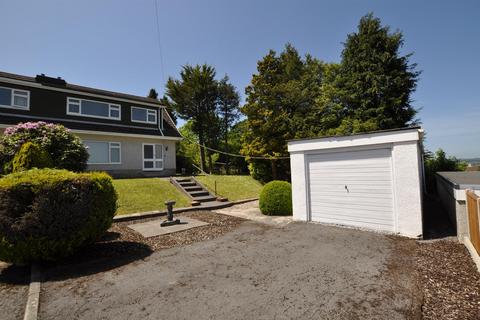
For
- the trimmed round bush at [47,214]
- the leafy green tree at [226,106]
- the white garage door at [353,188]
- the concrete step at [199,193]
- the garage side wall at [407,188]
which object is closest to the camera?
the trimmed round bush at [47,214]

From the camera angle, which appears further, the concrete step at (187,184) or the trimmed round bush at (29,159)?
the concrete step at (187,184)

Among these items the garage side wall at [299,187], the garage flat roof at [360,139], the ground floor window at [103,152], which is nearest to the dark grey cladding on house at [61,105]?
the ground floor window at [103,152]

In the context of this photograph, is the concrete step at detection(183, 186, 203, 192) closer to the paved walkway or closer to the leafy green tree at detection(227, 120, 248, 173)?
the paved walkway

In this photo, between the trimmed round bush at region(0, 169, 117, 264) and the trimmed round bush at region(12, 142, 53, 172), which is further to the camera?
the trimmed round bush at region(12, 142, 53, 172)

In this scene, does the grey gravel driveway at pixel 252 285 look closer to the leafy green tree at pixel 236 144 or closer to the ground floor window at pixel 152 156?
the ground floor window at pixel 152 156

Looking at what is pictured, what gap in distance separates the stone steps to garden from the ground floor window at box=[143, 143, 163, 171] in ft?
12.5

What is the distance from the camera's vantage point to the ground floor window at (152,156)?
16.5 m

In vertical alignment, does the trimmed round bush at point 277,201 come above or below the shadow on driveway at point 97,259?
above

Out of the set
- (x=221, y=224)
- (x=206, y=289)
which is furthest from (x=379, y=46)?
(x=206, y=289)

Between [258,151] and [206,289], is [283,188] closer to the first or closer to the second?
[206,289]

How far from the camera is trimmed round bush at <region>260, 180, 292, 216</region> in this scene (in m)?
9.64

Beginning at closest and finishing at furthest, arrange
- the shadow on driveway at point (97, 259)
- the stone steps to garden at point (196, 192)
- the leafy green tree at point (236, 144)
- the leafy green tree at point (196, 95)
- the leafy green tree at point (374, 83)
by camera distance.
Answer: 1. the shadow on driveway at point (97, 259)
2. the stone steps to garden at point (196, 192)
3. the leafy green tree at point (374, 83)
4. the leafy green tree at point (236, 144)
5. the leafy green tree at point (196, 95)

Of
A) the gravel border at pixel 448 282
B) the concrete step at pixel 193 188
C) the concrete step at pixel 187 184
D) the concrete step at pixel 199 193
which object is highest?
the concrete step at pixel 187 184

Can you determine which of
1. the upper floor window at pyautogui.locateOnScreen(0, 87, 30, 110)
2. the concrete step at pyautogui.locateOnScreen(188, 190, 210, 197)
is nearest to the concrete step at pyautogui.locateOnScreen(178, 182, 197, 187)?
the concrete step at pyautogui.locateOnScreen(188, 190, 210, 197)
